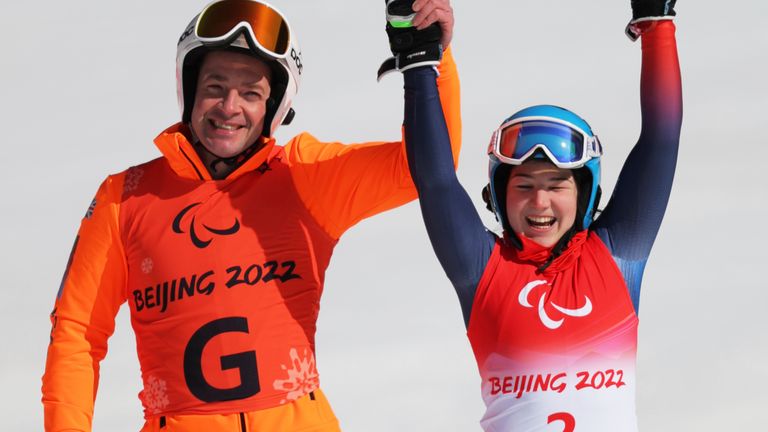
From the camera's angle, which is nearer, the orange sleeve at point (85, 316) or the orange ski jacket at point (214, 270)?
Answer: the orange ski jacket at point (214, 270)

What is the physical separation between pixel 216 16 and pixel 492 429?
1.94m

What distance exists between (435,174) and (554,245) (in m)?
0.59

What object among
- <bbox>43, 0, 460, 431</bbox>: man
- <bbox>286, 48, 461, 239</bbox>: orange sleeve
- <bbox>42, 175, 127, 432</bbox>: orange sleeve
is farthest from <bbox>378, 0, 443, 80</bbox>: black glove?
<bbox>42, 175, 127, 432</bbox>: orange sleeve

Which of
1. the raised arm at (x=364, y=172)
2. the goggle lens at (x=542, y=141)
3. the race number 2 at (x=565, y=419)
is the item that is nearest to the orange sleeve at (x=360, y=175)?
the raised arm at (x=364, y=172)

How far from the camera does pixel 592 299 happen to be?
5.62m

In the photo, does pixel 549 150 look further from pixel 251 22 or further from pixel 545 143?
pixel 251 22

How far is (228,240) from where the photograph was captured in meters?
Result: 5.62

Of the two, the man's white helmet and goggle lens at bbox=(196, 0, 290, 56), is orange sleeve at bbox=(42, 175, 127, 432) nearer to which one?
the man's white helmet

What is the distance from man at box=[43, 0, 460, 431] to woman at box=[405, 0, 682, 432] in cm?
23

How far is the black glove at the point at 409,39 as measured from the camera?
5.48 m

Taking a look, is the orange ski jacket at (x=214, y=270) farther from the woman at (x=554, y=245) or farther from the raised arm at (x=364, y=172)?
the woman at (x=554, y=245)

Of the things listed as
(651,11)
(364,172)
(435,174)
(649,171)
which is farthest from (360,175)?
(651,11)

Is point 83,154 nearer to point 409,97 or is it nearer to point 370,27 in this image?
point 370,27

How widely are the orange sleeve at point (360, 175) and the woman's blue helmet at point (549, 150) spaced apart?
202mm
